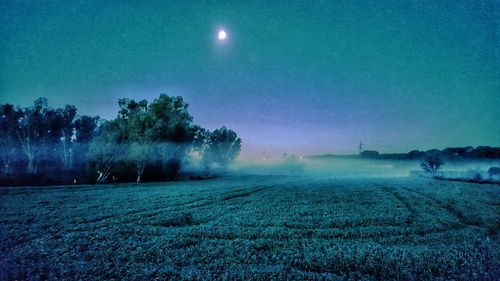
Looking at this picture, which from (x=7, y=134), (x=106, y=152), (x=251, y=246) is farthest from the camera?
(x=7, y=134)

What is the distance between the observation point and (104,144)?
174 feet

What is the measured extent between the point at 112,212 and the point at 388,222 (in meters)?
19.4

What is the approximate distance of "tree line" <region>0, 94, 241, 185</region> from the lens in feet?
175

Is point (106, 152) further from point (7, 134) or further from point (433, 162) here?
point (433, 162)

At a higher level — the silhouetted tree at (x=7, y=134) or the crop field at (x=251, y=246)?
the silhouetted tree at (x=7, y=134)

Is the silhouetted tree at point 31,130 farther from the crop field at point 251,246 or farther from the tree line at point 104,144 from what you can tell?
the crop field at point 251,246

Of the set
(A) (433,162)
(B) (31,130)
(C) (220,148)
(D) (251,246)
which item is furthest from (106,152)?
(A) (433,162)

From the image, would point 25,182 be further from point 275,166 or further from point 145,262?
point 275,166

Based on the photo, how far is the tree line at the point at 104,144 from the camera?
53281 millimetres

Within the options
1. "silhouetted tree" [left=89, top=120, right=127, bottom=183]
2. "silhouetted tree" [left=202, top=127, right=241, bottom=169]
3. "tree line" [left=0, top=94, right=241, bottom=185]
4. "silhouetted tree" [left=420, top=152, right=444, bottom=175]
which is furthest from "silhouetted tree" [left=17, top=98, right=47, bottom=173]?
"silhouetted tree" [left=420, top=152, right=444, bottom=175]

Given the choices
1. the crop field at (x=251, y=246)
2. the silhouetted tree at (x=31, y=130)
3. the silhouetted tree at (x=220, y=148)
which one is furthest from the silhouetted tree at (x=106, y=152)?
the silhouetted tree at (x=220, y=148)

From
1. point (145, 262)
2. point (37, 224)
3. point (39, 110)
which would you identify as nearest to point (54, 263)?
point (145, 262)

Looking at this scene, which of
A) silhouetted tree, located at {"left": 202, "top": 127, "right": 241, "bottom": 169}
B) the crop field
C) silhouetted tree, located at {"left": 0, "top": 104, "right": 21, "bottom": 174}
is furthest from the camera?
silhouetted tree, located at {"left": 202, "top": 127, "right": 241, "bottom": 169}

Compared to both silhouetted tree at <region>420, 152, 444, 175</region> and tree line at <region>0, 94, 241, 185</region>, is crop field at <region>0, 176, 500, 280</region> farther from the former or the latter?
silhouetted tree at <region>420, 152, 444, 175</region>
